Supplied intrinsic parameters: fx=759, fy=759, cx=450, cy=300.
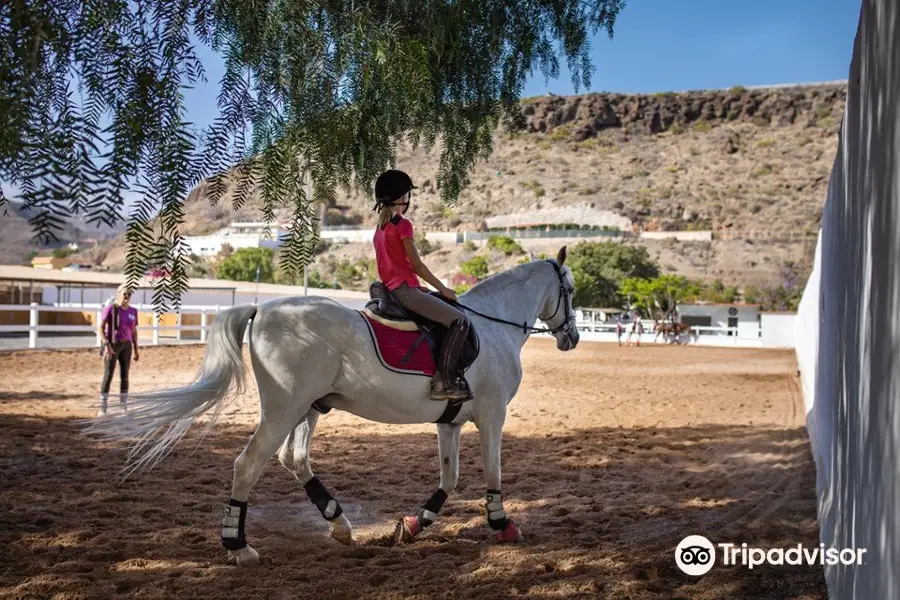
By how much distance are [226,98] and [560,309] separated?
3.59 meters

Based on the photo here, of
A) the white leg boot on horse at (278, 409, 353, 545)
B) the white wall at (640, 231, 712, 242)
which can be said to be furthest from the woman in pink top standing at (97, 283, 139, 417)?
the white wall at (640, 231, 712, 242)

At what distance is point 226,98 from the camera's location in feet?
12.4

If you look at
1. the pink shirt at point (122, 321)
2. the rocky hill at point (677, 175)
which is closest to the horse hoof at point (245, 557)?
the pink shirt at point (122, 321)

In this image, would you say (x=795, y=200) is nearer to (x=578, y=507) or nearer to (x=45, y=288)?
(x=45, y=288)

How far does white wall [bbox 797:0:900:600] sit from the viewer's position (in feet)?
7.50

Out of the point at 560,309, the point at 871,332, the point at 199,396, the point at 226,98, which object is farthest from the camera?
the point at 560,309

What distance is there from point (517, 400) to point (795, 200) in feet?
316

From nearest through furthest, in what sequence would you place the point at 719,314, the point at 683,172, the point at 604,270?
1. the point at 719,314
2. the point at 604,270
3. the point at 683,172

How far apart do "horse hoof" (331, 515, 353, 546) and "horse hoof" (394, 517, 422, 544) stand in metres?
0.34

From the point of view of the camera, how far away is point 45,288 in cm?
5144

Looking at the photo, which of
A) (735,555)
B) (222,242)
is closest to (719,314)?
(735,555)

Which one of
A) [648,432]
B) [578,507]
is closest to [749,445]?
[648,432]

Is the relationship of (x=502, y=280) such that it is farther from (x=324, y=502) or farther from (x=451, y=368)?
(x=324, y=502)

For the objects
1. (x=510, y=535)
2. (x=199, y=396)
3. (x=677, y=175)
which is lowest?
(x=510, y=535)
